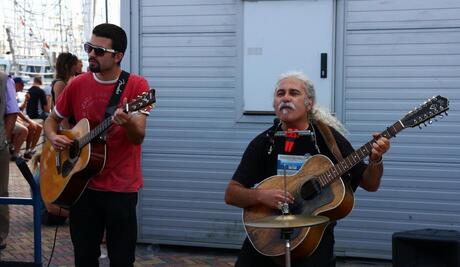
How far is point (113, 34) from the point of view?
404 centimetres

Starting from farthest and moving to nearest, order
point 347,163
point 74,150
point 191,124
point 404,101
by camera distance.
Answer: point 191,124 < point 404,101 < point 74,150 < point 347,163

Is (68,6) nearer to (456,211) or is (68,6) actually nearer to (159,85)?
Answer: (159,85)

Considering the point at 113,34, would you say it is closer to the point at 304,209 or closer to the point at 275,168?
the point at 275,168

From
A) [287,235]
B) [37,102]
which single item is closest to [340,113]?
[287,235]

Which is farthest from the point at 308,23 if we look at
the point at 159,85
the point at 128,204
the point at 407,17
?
the point at 128,204

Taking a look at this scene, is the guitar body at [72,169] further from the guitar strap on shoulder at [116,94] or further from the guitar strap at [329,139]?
the guitar strap at [329,139]

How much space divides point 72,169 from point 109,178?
0.26 m

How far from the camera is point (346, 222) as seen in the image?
18.3ft

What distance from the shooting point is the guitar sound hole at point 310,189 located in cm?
338

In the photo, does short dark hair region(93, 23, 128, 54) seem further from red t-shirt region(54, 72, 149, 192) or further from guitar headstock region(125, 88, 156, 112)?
guitar headstock region(125, 88, 156, 112)

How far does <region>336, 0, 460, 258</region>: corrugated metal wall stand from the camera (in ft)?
17.3

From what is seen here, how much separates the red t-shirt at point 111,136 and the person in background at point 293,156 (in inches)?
27.3

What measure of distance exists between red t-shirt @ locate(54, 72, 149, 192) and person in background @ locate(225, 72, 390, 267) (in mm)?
694

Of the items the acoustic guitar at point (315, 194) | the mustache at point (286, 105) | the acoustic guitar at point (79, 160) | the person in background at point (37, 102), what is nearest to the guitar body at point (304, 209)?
the acoustic guitar at point (315, 194)
